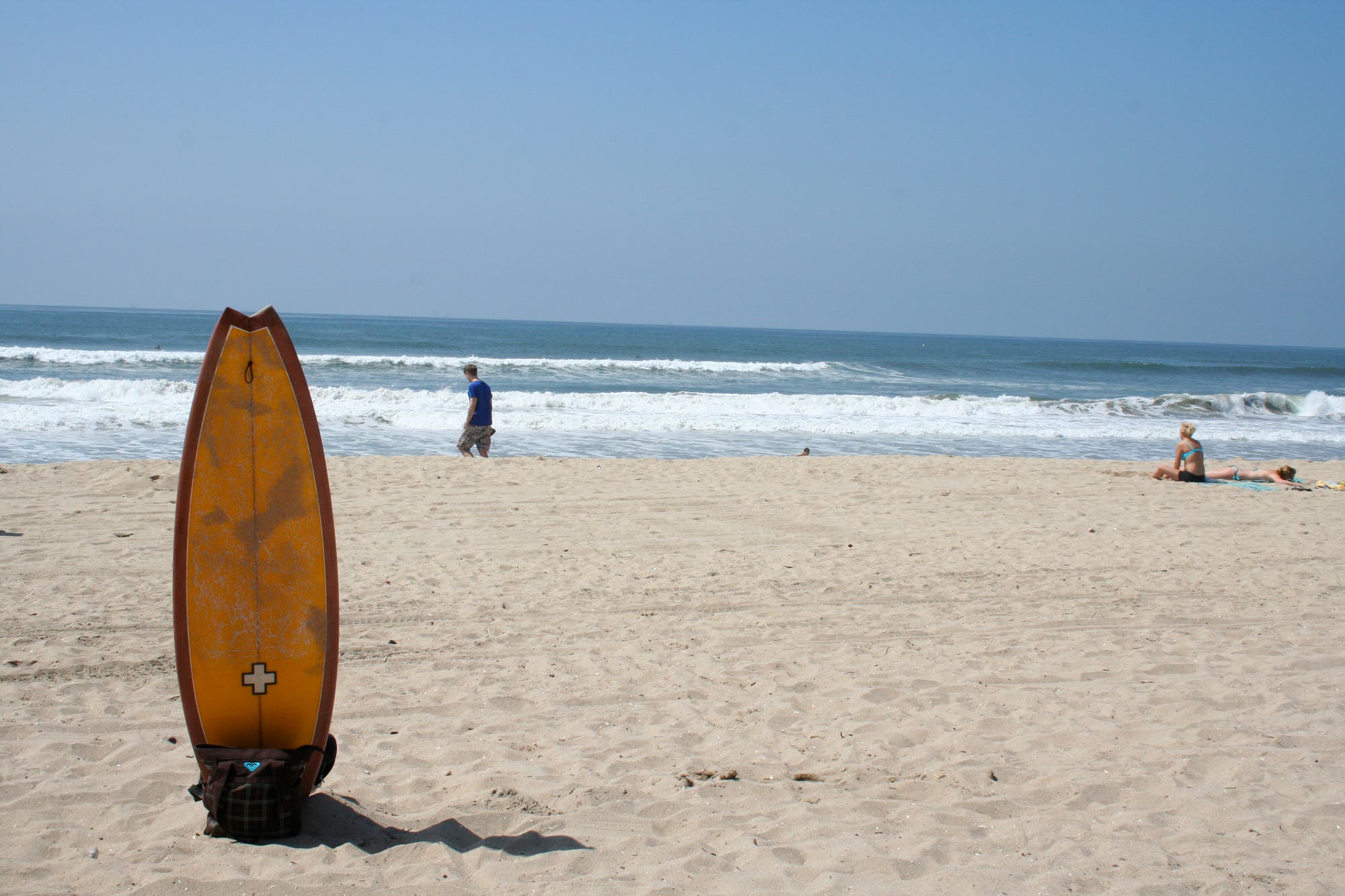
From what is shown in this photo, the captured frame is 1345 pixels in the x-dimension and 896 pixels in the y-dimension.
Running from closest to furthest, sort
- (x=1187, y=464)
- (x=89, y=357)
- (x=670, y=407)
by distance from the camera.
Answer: (x=1187, y=464)
(x=670, y=407)
(x=89, y=357)

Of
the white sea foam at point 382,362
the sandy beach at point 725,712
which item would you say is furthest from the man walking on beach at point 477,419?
the white sea foam at point 382,362

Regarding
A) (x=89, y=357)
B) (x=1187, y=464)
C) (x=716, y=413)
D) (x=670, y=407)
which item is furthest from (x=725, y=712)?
(x=89, y=357)

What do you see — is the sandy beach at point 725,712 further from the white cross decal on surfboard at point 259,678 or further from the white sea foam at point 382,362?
the white sea foam at point 382,362

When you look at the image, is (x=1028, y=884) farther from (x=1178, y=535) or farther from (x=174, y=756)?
(x=1178, y=535)

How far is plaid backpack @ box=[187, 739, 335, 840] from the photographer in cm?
286

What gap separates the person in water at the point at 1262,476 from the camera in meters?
11.0

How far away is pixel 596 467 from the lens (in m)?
11.2

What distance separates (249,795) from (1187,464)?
11.2m

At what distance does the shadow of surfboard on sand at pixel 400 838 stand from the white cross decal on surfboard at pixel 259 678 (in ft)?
1.46

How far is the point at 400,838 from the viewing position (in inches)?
115

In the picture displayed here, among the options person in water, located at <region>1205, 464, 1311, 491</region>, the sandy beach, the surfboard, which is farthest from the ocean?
the surfboard

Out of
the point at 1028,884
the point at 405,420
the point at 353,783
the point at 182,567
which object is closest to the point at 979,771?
the point at 1028,884

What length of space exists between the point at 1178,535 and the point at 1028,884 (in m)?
6.34

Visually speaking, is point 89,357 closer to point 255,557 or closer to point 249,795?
point 255,557
